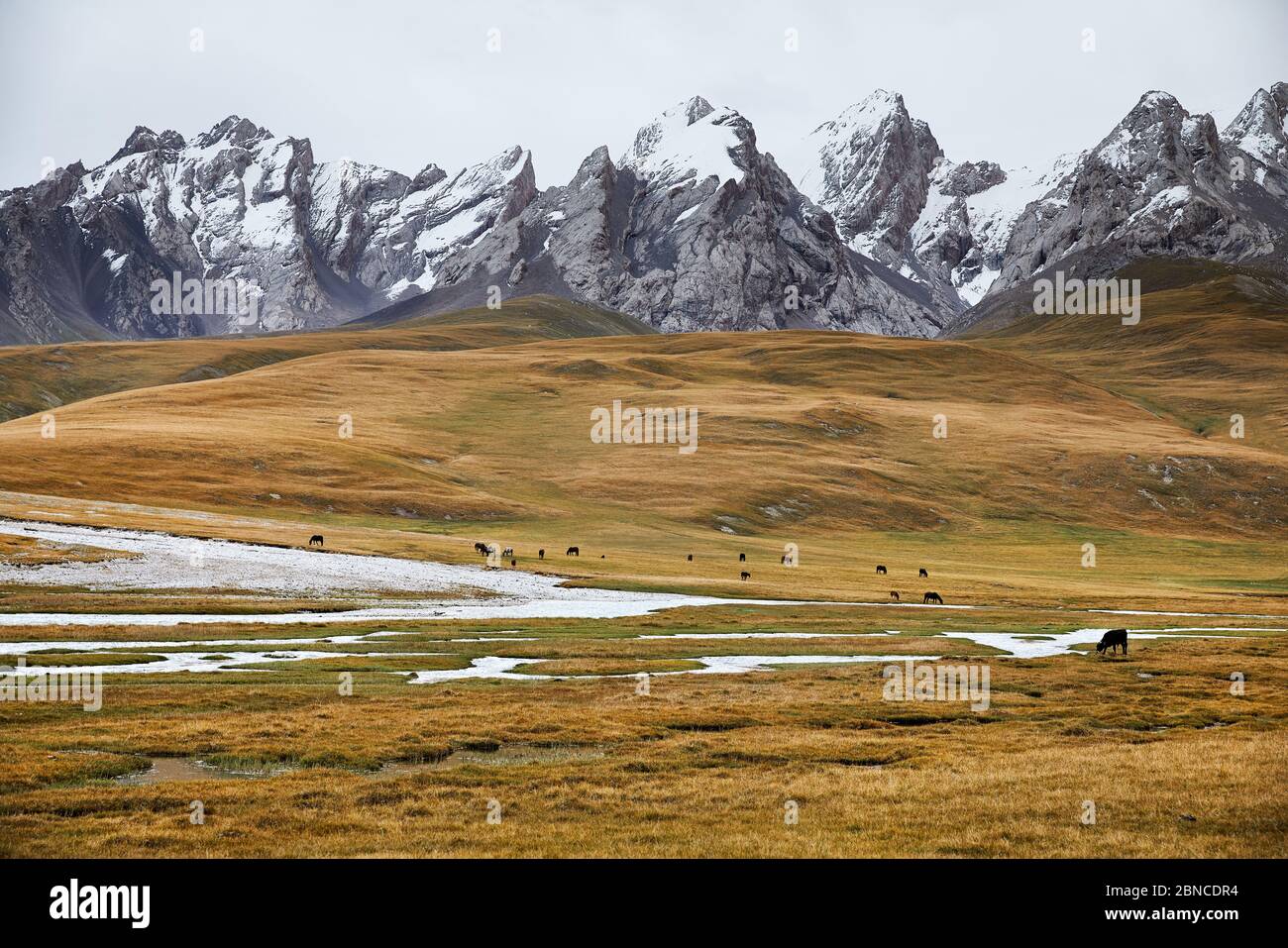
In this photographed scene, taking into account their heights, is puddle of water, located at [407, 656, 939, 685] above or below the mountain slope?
below

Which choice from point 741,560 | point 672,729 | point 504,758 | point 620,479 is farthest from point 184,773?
point 620,479

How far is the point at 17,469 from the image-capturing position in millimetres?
123562

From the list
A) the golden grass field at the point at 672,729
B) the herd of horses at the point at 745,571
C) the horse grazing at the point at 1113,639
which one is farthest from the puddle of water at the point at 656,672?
the herd of horses at the point at 745,571

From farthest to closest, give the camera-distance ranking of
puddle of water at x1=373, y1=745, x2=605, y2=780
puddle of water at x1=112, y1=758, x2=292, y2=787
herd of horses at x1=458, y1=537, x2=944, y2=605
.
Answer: herd of horses at x1=458, y1=537, x2=944, y2=605
puddle of water at x1=373, y1=745, x2=605, y2=780
puddle of water at x1=112, y1=758, x2=292, y2=787

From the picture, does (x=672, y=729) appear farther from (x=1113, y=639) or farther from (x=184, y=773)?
(x=1113, y=639)

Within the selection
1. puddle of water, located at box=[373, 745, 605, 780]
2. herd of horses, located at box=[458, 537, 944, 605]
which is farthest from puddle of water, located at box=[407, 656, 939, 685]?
herd of horses, located at box=[458, 537, 944, 605]

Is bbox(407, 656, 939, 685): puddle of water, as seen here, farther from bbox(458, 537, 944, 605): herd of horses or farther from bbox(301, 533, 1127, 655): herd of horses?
bbox(458, 537, 944, 605): herd of horses

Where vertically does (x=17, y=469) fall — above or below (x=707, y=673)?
above

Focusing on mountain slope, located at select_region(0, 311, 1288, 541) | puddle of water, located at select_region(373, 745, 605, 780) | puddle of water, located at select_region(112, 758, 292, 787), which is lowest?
puddle of water, located at select_region(373, 745, 605, 780)

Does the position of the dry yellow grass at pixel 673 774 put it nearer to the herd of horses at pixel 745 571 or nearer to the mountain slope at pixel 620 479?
the herd of horses at pixel 745 571

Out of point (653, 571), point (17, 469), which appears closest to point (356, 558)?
point (653, 571)
